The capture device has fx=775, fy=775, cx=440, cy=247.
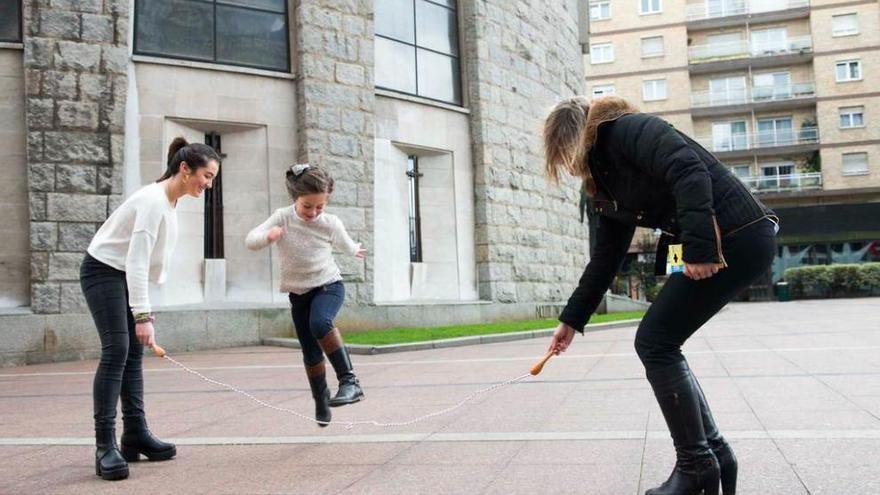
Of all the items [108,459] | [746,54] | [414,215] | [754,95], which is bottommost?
[108,459]

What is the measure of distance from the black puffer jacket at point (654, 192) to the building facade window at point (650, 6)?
4731 cm

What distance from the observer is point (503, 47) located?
1833 cm

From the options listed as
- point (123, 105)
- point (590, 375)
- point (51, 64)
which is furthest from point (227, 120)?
point (590, 375)

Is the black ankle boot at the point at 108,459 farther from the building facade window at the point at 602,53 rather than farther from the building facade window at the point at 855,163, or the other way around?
the building facade window at the point at 602,53

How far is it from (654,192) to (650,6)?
47828 mm

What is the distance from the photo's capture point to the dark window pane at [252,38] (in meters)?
14.1

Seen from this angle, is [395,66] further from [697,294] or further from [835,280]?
[835,280]

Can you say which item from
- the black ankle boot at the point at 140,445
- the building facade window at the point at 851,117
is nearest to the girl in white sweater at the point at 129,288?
the black ankle boot at the point at 140,445

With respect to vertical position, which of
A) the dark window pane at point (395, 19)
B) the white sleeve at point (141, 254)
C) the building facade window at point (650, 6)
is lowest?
the white sleeve at point (141, 254)

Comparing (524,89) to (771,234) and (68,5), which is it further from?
(771,234)

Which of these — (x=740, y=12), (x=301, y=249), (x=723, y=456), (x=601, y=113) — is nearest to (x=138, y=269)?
(x=301, y=249)

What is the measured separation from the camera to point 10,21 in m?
12.4

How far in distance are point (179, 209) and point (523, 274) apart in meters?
8.13

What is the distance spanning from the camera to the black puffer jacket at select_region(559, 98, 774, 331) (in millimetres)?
2918
